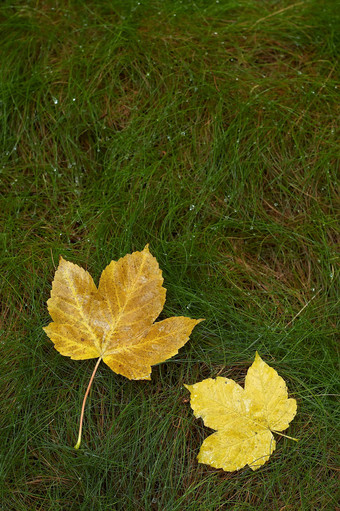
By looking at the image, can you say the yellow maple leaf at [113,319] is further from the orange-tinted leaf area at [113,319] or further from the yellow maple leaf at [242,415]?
the yellow maple leaf at [242,415]

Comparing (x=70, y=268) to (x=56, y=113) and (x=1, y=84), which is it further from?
(x=1, y=84)

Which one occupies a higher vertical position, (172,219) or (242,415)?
(172,219)

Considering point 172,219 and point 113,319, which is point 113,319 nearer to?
point 113,319

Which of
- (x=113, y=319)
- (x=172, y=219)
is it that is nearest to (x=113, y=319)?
(x=113, y=319)

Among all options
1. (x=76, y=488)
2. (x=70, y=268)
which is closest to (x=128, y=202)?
(x=70, y=268)

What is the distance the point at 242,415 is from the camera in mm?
1541

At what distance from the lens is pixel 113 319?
157 cm

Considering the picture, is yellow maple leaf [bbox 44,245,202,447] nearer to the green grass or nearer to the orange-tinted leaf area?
the orange-tinted leaf area

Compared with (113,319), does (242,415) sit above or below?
below

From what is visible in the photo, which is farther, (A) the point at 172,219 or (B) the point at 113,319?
(A) the point at 172,219

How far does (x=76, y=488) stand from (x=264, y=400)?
2.47 ft

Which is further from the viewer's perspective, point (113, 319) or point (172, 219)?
point (172, 219)

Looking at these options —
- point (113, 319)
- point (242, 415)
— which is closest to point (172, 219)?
point (113, 319)

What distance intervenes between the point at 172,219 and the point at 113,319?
521 mm
